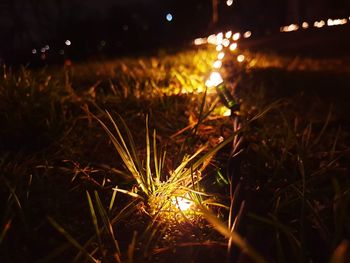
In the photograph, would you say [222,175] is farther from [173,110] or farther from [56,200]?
[173,110]

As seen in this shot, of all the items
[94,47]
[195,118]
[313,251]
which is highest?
[94,47]

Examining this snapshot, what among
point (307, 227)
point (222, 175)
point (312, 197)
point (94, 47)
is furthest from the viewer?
point (94, 47)

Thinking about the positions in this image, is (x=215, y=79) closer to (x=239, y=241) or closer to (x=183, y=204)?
(x=183, y=204)

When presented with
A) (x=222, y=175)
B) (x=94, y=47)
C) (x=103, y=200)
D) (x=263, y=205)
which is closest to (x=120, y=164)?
(x=103, y=200)

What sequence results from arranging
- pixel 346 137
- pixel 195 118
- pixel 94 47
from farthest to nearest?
pixel 94 47, pixel 195 118, pixel 346 137

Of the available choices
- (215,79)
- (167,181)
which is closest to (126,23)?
(215,79)

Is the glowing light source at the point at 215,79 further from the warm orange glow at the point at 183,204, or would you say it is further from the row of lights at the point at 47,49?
the row of lights at the point at 47,49
